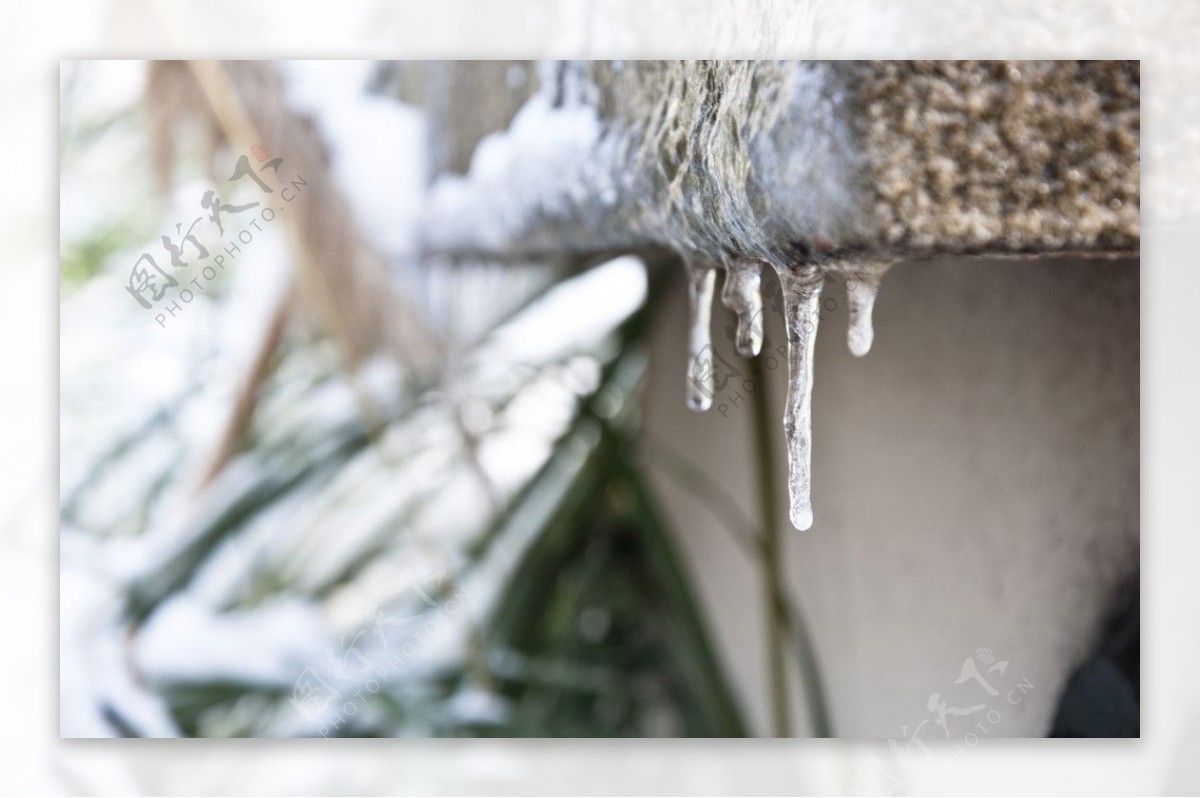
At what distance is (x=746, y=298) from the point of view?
0.52 m

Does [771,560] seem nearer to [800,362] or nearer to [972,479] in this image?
[972,479]

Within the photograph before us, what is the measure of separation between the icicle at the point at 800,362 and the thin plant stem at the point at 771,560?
38cm

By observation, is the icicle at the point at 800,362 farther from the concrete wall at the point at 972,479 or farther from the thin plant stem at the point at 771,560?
the thin plant stem at the point at 771,560

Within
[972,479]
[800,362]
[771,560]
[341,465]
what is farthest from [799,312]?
[341,465]

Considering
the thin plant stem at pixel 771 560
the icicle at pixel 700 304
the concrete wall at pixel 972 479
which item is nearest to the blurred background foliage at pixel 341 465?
the thin plant stem at pixel 771 560

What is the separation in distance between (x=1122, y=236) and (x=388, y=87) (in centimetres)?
61

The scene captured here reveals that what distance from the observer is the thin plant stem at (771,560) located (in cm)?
95

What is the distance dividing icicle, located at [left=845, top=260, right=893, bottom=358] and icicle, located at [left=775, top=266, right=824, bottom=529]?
0.05 ft

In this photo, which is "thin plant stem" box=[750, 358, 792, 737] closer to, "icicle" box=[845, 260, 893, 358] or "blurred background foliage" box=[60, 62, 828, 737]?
"blurred background foliage" box=[60, 62, 828, 737]

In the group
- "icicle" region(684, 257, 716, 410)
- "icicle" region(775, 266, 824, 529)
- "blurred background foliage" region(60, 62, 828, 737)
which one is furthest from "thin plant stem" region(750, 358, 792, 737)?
"icicle" region(775, 266, 824, 529)

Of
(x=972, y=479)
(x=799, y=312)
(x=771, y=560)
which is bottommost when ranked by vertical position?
(x=771, y=560)

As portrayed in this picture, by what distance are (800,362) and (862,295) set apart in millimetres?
43

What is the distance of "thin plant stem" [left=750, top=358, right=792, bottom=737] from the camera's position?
0.95 metres

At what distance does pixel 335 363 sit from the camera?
1230mm
